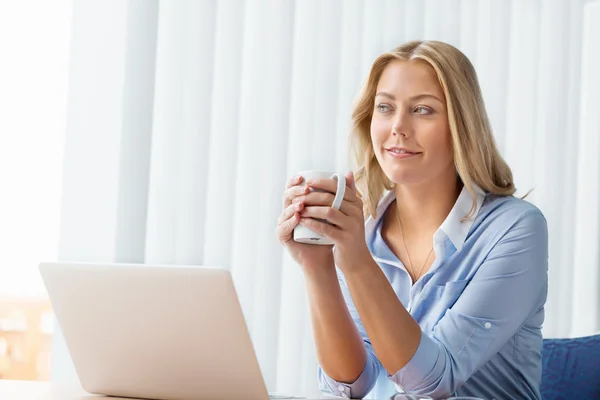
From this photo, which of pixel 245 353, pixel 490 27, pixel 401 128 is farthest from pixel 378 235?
pixel 490 27

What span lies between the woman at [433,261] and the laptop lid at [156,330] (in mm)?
286

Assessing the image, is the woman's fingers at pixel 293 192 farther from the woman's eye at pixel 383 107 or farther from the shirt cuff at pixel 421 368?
the woman's eye at pixel 383 107

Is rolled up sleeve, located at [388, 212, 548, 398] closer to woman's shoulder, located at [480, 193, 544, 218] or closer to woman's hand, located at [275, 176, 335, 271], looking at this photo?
woman's shoulder, located at [480, 193, 544, 218]

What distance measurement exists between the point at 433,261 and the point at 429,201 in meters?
0.15

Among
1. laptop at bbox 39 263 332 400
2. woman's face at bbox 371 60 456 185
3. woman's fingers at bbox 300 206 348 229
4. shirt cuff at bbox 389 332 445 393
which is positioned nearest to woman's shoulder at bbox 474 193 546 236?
woman's face at bbox 371 60 456 185

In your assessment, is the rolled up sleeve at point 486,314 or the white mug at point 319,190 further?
the rolled up sleeve at point 486,314

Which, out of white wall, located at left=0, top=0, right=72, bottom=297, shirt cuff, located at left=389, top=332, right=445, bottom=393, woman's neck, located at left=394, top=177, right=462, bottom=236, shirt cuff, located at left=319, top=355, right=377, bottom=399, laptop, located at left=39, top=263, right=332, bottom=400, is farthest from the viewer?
white wall, located at left=0, top=0, right=72, bottom=297

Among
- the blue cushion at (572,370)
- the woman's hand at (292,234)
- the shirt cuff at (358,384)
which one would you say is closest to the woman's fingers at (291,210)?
the woman's hand at (292,234)

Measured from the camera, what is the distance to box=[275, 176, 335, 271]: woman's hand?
1272 mm

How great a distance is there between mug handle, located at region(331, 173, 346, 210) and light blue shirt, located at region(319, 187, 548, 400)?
320mm

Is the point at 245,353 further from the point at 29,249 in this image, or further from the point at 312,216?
the point at 29,249

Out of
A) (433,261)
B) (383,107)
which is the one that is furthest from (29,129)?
(433,261)

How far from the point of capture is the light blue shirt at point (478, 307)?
145 cm

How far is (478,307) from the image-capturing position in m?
1.50
